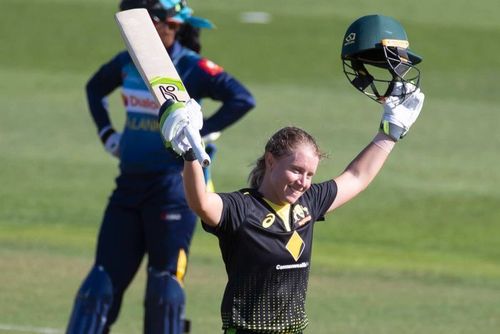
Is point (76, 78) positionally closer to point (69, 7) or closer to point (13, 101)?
point (13, 101)

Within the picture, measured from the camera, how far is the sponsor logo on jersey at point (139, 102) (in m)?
7.78

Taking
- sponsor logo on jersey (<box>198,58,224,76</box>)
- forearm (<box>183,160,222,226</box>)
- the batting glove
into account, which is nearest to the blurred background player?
sponsor logo on jersey (<box>198,58,224,76</box>)

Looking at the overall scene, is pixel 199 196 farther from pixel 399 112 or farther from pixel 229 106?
pixel 229 106

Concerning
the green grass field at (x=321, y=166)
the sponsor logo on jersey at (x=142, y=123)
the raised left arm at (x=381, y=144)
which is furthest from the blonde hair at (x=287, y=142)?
the sponsor logo on jersey at (x=142, y=123)

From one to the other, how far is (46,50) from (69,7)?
2.48 meters

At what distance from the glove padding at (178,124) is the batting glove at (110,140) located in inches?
126

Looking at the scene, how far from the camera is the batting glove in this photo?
8344 mm

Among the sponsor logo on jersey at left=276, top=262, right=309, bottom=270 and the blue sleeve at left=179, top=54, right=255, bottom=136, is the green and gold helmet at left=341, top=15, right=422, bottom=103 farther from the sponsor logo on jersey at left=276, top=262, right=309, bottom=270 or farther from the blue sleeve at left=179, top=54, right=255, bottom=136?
the blue sleeve at left=179, top=54, right=255, bottom=136

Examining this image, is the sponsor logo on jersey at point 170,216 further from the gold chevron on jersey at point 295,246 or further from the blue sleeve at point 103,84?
the gold chevron on jersey at point 295,246

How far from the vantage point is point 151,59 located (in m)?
5.50

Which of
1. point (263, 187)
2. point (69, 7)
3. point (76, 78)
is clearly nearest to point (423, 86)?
point (76, 78)

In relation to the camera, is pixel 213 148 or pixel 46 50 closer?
pixel 213 148

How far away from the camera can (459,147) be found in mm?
14680

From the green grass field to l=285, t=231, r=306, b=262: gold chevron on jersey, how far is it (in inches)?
29.2
